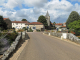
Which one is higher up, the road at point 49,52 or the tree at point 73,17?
the tree at point 73,17

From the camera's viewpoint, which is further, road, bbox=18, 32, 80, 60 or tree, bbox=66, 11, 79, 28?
tree, bbox=66, 11, 79, 28

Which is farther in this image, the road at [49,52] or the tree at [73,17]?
the tree at [73,17]

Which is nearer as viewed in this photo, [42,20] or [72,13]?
[72,13]

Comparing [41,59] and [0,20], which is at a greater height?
[0,20]

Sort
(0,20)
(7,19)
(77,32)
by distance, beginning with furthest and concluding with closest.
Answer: (7,19)
(0,20)
(77,32)

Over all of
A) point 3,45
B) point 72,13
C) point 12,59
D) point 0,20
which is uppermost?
point 72,13

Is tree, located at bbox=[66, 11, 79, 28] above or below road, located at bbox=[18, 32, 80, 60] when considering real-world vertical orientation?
above

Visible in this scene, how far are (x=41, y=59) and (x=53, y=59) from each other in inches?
29.5

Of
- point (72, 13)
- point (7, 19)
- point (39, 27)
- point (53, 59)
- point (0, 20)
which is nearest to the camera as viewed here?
point (53, 59)

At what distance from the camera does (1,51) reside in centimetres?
701

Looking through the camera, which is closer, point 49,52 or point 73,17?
point 49,52

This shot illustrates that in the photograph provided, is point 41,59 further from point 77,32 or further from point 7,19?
point 7,19

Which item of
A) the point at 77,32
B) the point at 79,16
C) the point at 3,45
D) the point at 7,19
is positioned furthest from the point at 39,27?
the point at 3,45

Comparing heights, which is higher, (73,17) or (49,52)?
(73,17)
